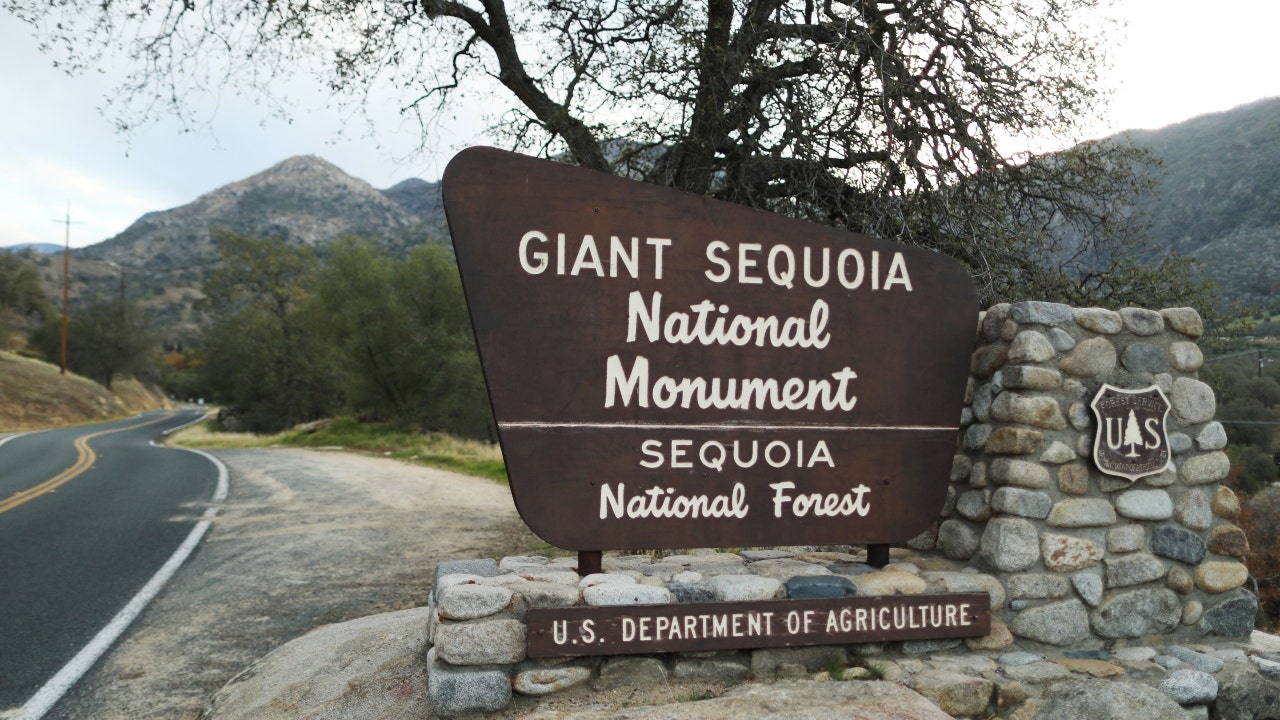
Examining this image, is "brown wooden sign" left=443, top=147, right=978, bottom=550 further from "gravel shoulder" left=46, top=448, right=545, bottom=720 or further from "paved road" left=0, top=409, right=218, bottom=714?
"paved road" left=0, top=409, right=218, bottom=714

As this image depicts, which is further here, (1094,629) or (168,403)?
(168,403)

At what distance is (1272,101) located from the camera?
1732 inches

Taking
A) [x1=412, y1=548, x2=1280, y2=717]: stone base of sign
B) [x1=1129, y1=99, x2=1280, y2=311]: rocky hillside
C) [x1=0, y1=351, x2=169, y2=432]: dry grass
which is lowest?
[x1=0, y1=351, x2=169, y2=432]: dry grass

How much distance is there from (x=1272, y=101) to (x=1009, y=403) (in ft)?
175

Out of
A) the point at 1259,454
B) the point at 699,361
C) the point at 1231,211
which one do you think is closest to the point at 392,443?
the point at 699,361

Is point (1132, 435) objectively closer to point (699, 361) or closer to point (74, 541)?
point (699, 361)

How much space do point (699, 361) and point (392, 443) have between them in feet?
65.2

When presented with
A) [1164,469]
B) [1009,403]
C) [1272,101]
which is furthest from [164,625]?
→ [1272,101]

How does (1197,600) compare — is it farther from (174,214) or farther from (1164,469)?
(174,214)

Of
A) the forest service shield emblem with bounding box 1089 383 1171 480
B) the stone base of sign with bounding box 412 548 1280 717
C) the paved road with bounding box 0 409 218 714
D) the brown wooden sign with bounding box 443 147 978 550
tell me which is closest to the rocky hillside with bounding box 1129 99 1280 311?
the forest service shield emblem with bounding box 1089 383 1171 480

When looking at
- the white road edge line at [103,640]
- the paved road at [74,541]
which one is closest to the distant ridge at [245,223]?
the paved road at [74,541]

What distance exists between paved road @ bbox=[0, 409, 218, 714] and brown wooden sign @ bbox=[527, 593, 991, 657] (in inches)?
125

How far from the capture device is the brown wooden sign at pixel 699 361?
367 cm

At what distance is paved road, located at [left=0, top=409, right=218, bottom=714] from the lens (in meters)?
5.31
